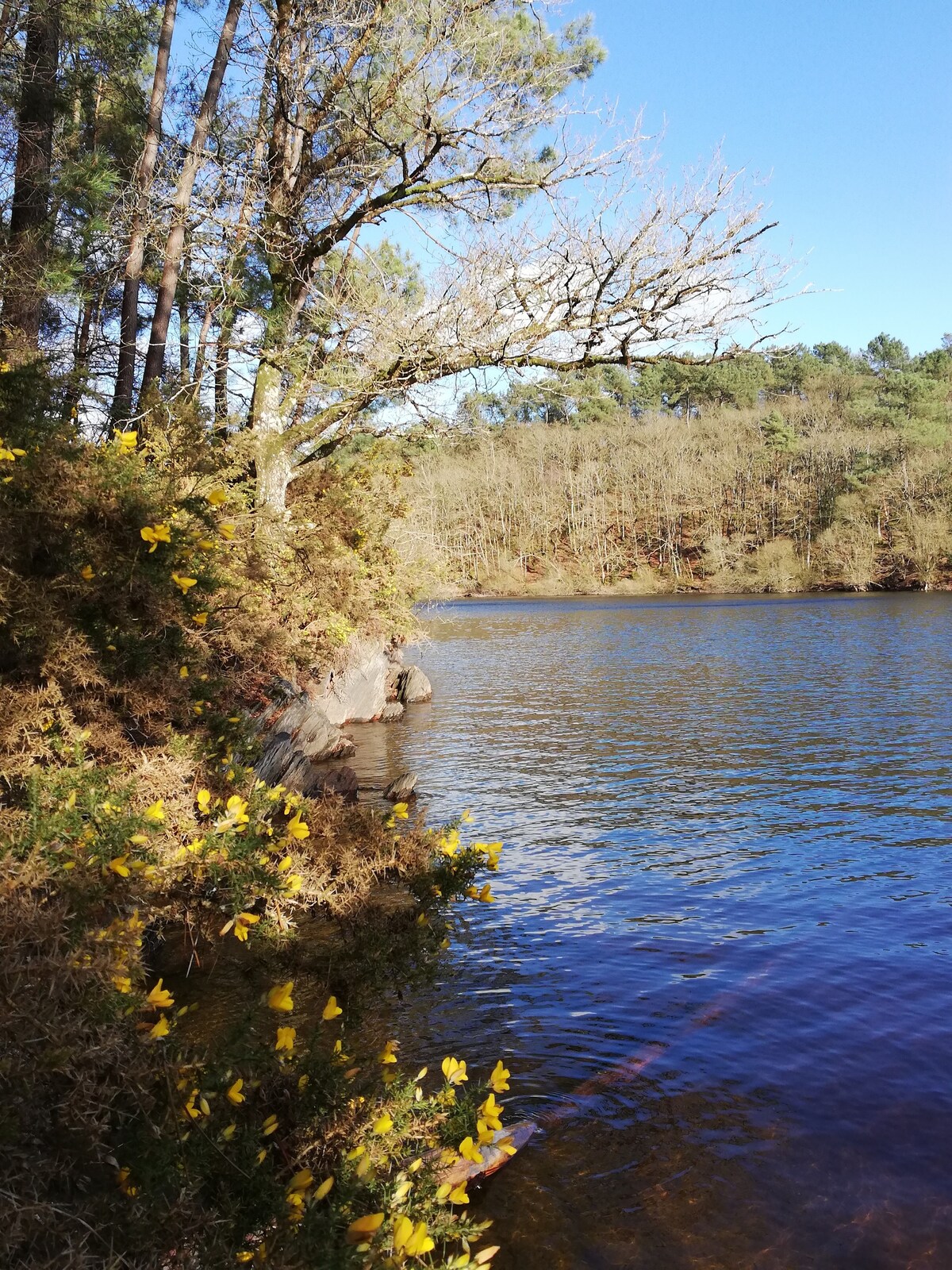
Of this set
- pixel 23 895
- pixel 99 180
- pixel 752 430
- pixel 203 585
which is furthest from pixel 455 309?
pixel 752 430

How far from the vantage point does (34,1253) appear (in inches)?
84.4

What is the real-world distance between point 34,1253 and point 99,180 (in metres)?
10.9

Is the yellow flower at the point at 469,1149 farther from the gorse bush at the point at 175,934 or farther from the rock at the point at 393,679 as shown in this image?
the rock at the point at 393,679

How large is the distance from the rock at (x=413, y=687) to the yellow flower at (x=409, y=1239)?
1797 centimetres

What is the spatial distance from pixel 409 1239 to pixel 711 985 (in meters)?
4.17

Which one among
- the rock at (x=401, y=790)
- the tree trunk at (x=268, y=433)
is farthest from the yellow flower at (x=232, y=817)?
the tree trunk at (x=268, y=433)

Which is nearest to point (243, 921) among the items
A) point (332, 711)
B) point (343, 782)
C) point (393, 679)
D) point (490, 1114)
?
point (490, 1114)

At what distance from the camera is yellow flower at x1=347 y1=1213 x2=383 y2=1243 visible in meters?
2.60

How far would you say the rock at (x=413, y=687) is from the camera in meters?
20.7

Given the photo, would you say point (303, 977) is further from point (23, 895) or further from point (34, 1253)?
point (34, 1253)

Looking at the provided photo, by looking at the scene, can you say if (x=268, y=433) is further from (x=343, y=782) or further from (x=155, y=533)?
(x=155, y=533)

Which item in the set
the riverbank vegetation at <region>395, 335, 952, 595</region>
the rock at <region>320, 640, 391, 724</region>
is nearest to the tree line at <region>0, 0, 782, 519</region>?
the rock at <region>320, 640, 391, 724</region>

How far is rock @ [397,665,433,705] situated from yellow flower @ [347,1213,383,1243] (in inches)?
708

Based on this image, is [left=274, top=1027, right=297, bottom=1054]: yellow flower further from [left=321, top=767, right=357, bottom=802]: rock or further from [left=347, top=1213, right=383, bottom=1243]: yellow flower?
[left=321, top=767, right=357, bottom=802]: rock
